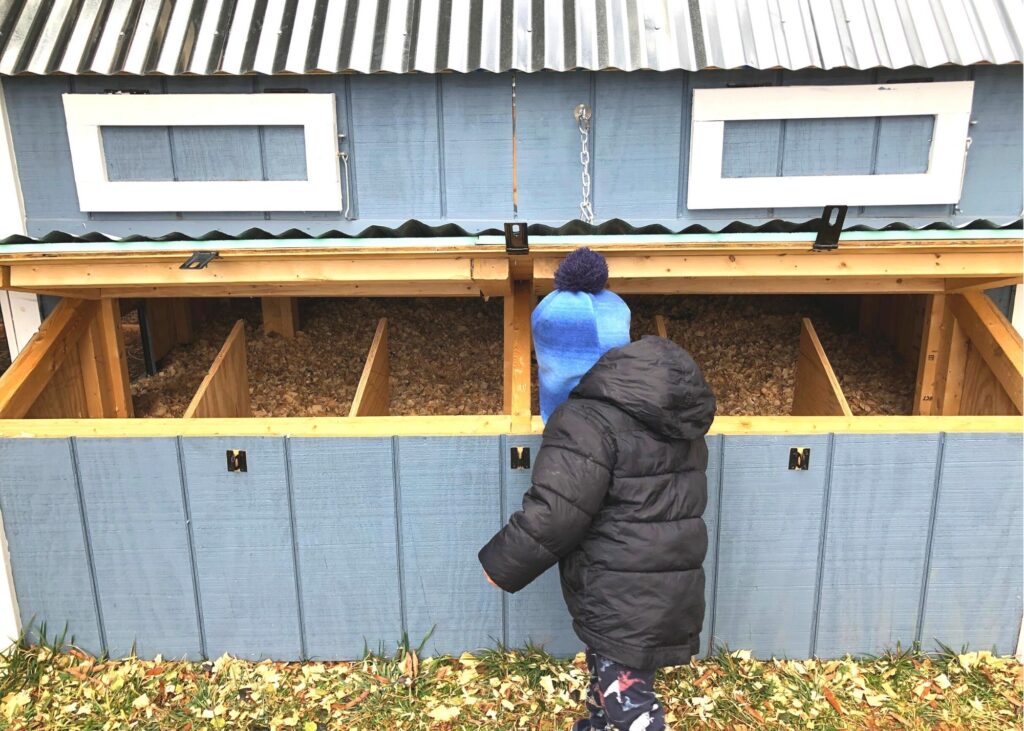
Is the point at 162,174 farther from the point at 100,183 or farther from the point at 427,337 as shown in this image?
the point at 427,337

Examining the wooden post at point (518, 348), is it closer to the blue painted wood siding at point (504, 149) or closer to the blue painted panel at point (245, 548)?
the blue painted wood siding at point (504, 149)

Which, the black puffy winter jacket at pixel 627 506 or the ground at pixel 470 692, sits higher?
the black puffy winter jacket at pixel 627 506

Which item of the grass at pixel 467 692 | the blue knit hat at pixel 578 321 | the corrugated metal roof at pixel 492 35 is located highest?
the corrugated metal roof at pixel 492 35

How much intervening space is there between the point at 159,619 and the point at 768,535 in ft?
9.48

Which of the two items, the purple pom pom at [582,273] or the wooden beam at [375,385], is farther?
the wooden beam at [375,385]

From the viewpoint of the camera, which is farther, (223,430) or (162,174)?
(162,174)

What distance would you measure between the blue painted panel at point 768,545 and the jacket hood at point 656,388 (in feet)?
2.77

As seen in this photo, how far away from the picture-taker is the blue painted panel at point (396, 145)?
3822mm

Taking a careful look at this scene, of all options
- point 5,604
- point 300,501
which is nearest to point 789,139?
point 300,501

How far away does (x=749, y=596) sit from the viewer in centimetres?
325

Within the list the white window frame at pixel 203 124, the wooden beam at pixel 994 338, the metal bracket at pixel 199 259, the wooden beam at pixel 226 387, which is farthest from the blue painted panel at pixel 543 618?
the wooden beam at pixel 994 338

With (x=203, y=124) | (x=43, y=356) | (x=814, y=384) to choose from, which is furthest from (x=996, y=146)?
(x=43, y=356)

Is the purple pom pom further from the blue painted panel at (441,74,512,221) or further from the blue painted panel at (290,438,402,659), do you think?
the blue painted panel at (441,74,512,221)

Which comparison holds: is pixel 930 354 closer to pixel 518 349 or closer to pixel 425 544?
pixel 518 349
